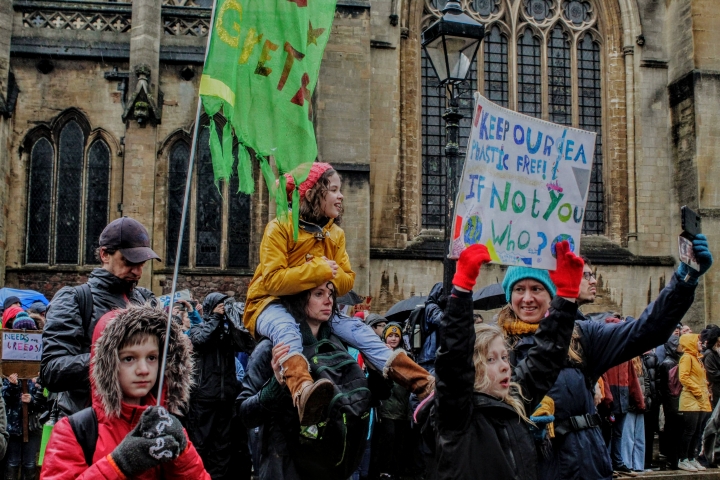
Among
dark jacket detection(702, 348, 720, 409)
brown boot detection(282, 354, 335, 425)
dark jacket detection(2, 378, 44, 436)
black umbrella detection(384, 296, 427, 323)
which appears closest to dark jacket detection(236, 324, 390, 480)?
brown boot detection(282, 354, 335, 425)

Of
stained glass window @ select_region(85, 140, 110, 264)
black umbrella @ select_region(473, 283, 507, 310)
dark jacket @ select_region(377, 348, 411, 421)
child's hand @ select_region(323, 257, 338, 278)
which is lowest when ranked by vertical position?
dark jacket @ select_region(377, 348, 411, 421)

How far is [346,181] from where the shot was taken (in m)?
17.8

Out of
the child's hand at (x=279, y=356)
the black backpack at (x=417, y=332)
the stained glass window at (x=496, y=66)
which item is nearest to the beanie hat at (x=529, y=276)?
the child's hand at (x=279, y=356)

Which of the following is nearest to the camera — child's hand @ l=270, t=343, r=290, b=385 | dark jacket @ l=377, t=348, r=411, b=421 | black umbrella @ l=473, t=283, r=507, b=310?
child's hand @ l=270, t=343, r=290, b=385

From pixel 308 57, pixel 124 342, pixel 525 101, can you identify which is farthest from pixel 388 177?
pixel 124 342

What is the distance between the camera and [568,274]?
3693 millimetres

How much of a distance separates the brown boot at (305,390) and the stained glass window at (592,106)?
1750 cm

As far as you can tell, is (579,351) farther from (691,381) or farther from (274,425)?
(691,381)

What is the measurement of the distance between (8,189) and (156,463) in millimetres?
16716

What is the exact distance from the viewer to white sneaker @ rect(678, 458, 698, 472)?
10914 millimetres

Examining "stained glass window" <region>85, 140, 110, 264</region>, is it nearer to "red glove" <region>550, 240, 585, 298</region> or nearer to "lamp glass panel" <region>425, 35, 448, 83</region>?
"lamp glass panel" <region>425, 35, 448, 83</region>

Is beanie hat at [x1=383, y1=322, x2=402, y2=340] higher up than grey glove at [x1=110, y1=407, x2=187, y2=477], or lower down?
higher up

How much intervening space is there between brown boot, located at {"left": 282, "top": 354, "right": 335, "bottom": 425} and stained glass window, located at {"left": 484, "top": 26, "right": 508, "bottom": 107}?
17.3 m

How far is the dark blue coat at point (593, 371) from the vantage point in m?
3.69
